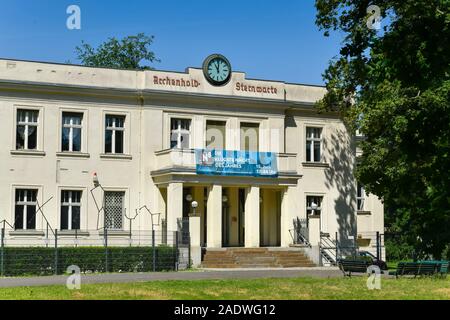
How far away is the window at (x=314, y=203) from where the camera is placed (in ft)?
142

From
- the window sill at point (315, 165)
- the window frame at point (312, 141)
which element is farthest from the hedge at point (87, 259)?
the window frame at point (312, 141)

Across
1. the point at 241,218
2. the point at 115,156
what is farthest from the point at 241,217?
the point at 115,156

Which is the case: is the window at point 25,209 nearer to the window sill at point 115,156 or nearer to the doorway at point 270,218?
the window sill at point 115,156

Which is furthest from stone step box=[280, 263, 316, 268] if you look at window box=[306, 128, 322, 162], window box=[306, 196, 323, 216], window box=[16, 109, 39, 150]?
window box=[16, 109, 39, 150]

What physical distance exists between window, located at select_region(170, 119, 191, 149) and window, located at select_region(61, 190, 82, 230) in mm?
4883

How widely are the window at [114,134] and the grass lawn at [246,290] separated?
581 inches

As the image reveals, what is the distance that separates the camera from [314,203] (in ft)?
142

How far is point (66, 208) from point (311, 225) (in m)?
10.9

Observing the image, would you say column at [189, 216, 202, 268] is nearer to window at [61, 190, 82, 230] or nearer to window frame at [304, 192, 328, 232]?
window at [61, 190, 82, 230]

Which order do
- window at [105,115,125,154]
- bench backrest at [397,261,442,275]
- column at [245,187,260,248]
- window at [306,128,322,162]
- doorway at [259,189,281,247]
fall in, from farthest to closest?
window at [306,128,322,162], doorway at [259,189,281,247], column at [245,187,260,248], window at [105,115,125,154], bench backrest at [397,261,442,275]

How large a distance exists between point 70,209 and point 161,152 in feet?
15.0

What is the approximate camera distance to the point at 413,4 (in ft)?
102

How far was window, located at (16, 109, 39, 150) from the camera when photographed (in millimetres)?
37188

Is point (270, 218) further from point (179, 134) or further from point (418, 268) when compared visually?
point (418, 268)
